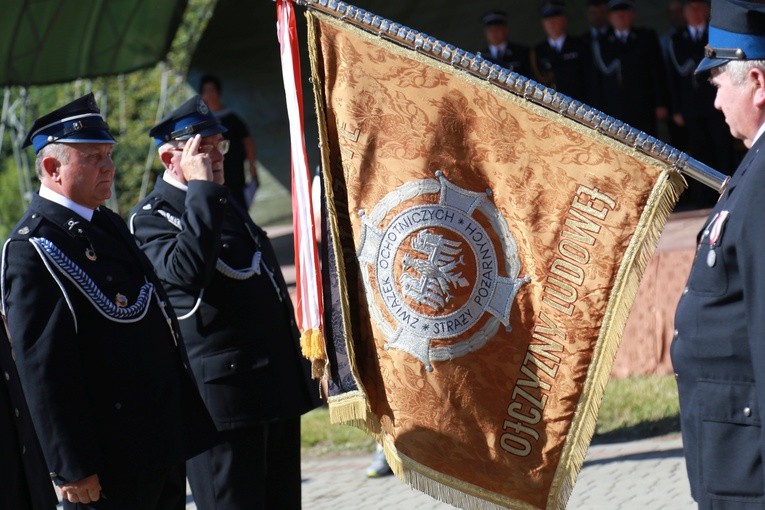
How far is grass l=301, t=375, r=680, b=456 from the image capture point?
7.57 metres

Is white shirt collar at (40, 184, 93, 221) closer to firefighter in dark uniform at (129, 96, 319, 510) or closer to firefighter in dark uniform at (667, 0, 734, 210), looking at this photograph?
firefighter in dark uniform at (129, 96, 319, 510)

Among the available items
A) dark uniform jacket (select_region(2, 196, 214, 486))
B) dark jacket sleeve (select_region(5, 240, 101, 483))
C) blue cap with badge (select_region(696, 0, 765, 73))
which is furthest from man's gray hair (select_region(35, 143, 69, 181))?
blue cap with badge (select_region(696, 0, 765, 73))

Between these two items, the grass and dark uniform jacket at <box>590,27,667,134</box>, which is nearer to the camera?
the grass

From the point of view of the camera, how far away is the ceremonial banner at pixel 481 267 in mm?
3961

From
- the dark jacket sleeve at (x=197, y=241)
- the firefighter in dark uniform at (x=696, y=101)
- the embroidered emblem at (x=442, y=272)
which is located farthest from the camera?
the firefighter in dark uniform at (x=696, y=101)

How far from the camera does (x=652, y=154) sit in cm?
389

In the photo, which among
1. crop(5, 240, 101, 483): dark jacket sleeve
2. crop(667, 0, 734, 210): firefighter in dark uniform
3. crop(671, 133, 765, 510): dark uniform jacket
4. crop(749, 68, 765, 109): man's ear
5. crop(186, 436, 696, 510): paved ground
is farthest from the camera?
crop(667, 0, 734, 210): firefighter in dark uniform

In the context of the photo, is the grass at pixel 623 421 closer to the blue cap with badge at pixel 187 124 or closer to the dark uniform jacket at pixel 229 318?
the dark uniform jacket at pixel 229 318

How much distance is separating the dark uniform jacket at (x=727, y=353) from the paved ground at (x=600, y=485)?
2.97 meters

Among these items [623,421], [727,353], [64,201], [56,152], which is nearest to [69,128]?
[56,152]

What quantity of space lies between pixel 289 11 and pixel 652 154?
1297 millimetres

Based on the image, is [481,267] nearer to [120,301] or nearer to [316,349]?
[316,349]

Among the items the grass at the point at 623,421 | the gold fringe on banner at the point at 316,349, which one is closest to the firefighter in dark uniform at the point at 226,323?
the gold fringe on banner at the point at 316,349

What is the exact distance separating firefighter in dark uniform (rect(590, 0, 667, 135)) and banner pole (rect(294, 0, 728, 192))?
23.9 ft
